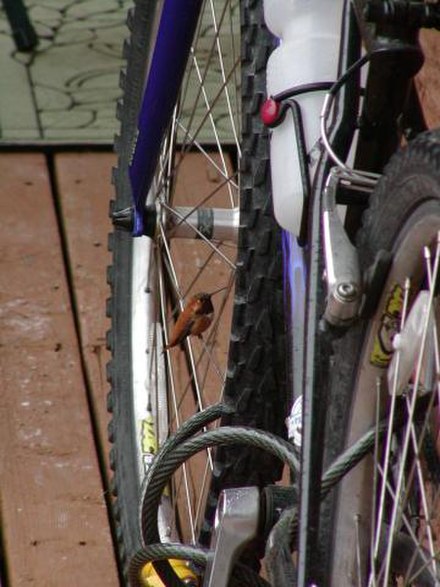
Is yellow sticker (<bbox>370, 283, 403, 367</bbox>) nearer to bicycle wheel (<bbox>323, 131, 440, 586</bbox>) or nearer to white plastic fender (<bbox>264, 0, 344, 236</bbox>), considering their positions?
bicycle wheel (<bbox>323, 131, 440, 586</bbox>)

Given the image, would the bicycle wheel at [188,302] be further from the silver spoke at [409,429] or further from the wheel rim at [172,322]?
the silver spoke at [409,429]

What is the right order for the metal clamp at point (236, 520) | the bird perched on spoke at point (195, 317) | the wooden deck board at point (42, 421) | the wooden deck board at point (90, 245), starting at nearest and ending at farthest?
the metal clamp at point (236, 520)
the bird perched on spoke at point (195, 317)
the wooden deck board at point (42, 421)
the wooden deck board at point (90, 245)

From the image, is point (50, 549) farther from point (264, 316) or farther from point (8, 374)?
point (264, 316)

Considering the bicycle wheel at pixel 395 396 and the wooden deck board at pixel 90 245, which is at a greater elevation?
the bicycle wheel at pixel 395 396

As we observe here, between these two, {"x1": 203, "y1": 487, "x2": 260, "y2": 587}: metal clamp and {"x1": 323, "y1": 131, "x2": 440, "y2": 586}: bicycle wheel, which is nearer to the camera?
{"x1": 323, "y1": 131, "x2": 440, "y2": 586}: bicycle wheel

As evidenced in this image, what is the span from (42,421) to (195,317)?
1.91 ft

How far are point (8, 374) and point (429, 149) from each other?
135cm

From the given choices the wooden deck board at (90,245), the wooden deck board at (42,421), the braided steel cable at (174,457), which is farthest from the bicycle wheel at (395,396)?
the wooden deck board at (90,245)

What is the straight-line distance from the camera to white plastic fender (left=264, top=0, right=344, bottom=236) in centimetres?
129

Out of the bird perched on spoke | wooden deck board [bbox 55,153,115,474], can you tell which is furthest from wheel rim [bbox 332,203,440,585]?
wooden deck board [bbox 55,153,115,474]

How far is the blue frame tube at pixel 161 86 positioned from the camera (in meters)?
1.54

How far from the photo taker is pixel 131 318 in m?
1.96

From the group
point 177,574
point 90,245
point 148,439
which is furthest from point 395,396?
point 90,245

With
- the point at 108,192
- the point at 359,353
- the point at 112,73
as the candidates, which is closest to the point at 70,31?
the point at 112,73
